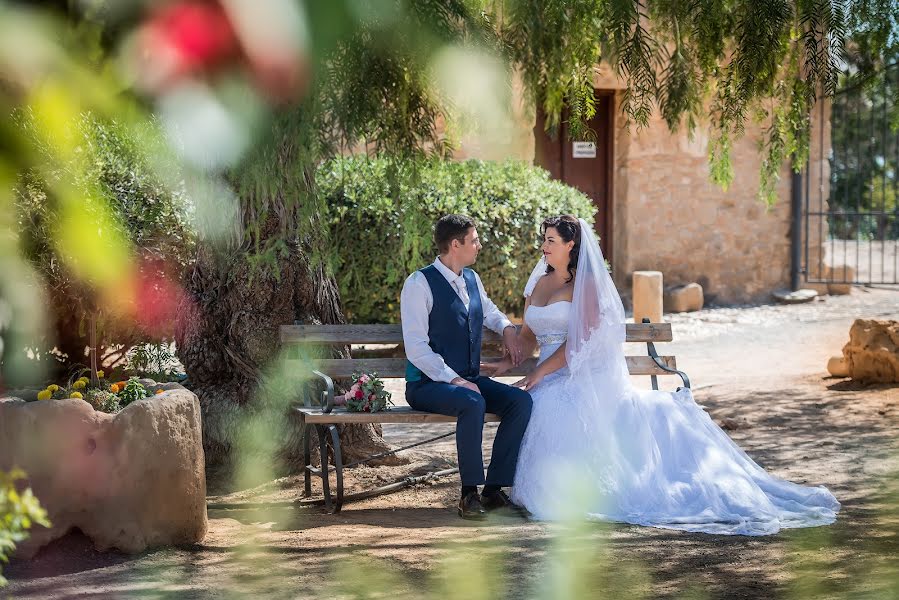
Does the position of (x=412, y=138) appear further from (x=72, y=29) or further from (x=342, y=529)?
(x=72, y=29)

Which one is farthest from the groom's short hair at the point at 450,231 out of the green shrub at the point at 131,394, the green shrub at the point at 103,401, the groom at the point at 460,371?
the green shrub at the point at 103,401

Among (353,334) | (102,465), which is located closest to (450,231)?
(353,334)

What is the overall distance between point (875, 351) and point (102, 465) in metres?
5.56

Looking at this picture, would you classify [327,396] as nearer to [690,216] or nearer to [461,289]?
[461,289]

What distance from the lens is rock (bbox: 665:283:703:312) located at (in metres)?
12.1

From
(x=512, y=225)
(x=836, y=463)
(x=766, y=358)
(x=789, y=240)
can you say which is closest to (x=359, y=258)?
(x=512, y=225)

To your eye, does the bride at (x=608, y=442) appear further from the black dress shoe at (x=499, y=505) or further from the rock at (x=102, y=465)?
the rock at (x=102, y=465)

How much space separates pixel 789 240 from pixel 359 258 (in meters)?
6.44

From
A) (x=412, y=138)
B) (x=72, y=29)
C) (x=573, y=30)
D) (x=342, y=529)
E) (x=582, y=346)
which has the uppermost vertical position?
(x=573, y=30)

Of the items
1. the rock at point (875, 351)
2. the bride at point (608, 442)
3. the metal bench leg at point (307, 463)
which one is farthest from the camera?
the rock at point (875, 351)

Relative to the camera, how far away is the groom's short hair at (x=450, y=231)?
16.3 feet

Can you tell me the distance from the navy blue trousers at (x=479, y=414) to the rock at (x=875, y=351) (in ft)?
12.1

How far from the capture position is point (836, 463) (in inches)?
223

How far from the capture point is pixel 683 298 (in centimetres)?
1211
